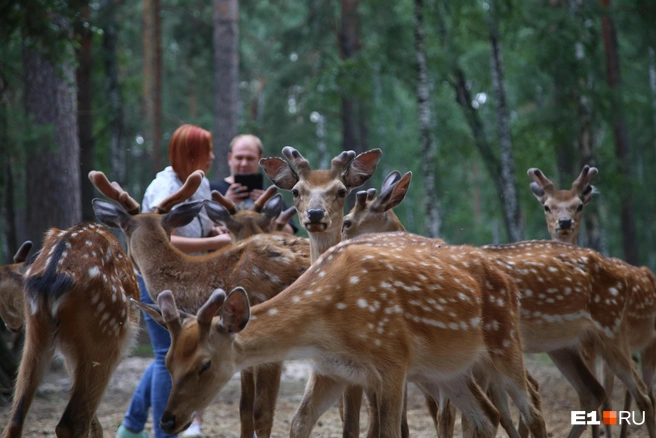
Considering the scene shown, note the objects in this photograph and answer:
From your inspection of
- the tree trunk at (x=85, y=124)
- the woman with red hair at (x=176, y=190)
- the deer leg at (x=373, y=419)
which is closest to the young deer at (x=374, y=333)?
the deer leg at (x=373, y=419)

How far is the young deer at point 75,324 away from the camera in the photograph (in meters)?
4.58

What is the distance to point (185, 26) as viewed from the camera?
2325 centimetres

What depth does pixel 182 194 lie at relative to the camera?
19.4 feet

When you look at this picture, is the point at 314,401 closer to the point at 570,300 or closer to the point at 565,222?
the point at 570,300

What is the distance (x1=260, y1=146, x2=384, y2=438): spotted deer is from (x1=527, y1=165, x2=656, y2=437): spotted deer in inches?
107

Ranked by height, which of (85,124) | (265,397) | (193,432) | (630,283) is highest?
(85,124)

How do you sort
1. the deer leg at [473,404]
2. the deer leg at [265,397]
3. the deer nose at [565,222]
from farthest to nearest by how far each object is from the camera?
the deer nose at [565,222] → the deer leg at [265,397] → the deer leg at [473,404]

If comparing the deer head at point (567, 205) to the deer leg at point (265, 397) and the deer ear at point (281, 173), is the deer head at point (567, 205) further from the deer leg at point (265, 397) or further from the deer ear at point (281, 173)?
the deer leg at point (265, 397)

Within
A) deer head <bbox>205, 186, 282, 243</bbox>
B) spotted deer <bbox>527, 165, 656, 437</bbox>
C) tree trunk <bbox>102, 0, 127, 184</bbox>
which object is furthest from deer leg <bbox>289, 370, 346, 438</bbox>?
tree trunk <bbox>102, 0, 127, 184</bbox>

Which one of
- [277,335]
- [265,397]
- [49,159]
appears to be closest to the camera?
[277,335]

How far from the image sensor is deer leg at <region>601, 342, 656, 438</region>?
668 centimetres

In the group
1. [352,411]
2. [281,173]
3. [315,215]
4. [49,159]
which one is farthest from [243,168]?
[49,159]

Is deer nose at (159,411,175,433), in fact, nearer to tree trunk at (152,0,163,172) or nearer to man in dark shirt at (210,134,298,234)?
man in dark shirt at (210,134,298,234)

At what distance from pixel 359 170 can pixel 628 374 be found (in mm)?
2928
